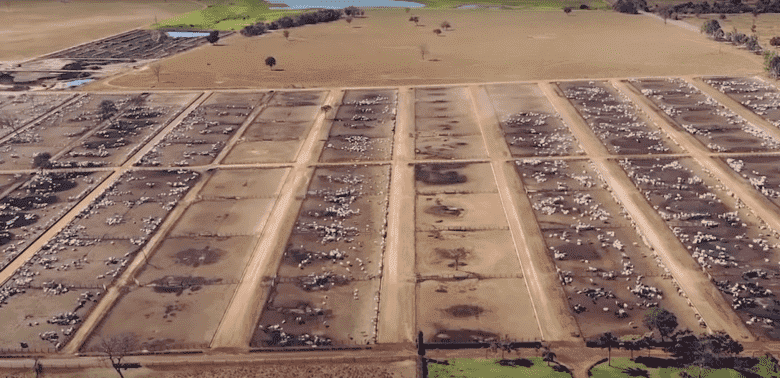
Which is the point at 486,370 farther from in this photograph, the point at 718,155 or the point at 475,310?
the point at 718,155

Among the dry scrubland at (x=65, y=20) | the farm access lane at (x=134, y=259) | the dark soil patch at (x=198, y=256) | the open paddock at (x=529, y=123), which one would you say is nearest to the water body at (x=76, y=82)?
the dry scrubland at (x=65, y=20)

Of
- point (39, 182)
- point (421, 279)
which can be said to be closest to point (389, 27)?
point (39, 182)

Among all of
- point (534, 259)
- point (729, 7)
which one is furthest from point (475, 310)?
point (729, 7)

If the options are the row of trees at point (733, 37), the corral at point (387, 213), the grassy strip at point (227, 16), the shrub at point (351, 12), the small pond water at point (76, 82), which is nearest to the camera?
the corral at point (387, 213)

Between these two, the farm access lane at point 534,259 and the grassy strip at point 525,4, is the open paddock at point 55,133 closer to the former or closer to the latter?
the farm access lane at point 534,259

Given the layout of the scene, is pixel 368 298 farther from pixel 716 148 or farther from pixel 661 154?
pixel 716 148

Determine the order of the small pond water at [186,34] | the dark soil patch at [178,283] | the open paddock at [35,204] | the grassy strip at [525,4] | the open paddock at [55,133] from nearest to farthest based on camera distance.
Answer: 1. the dark soil patch at [178,283]
2. the open paddock at [35,204]
3. the open paddock at [55,133]
4. the small pond water at [186,34]
5. the grassy strip at [525,4]

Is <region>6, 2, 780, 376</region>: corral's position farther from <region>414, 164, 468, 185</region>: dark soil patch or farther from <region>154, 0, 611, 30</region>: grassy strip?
<region>154, 0, 611, 30</region>: grassy strip
